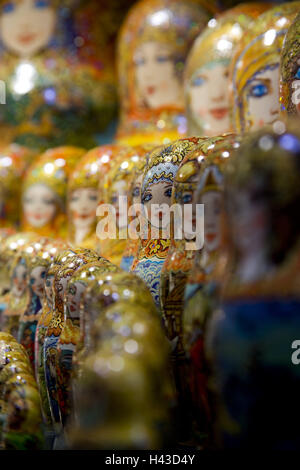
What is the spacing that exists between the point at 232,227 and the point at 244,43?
36.2 inches

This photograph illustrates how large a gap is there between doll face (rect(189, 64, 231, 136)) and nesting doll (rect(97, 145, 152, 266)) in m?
0.24

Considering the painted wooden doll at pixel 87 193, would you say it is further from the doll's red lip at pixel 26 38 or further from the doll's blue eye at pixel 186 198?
the doll's red lip at pixel 26 38

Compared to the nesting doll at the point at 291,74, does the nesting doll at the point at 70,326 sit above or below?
below

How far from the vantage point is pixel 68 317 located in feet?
4.79

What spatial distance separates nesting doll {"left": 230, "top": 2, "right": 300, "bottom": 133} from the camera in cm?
175

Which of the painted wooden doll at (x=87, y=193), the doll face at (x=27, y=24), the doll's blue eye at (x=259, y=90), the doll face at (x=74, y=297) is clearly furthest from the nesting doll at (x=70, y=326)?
the doll face at (x=27, y=24)

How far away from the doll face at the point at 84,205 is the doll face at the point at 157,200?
0.72 metres

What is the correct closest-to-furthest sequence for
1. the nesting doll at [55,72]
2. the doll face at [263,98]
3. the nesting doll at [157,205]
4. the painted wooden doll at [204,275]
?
the painted wooden doll at [204,275]
the nesting doll at [157,205]
the doll face at [263,98]
the nesting doll at [55,72]

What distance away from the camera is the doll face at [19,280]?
1971 millimetres

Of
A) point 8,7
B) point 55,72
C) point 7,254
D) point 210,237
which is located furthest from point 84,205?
point 8,7

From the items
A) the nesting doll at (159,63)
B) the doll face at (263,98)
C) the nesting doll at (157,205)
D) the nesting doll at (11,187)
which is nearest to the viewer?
the nesting doll at (157,205)

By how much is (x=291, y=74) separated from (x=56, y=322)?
27.8 inches

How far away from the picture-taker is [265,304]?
101 cm

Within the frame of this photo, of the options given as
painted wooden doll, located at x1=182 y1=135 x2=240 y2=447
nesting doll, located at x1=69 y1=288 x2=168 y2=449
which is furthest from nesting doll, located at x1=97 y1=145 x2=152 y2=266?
nesting doll, located at x1=69 y1=288 x2=168 y2=449
